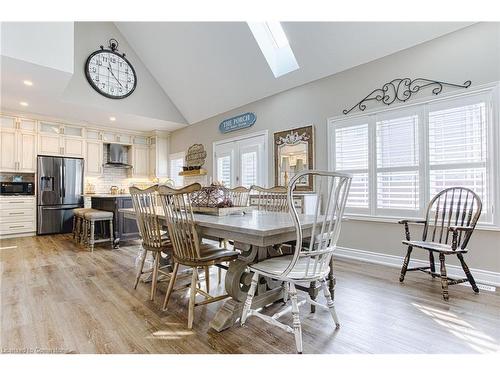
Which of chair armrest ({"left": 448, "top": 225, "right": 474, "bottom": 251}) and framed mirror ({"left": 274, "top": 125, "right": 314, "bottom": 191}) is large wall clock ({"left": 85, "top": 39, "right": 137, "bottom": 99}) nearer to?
framed mirror ({"left": 274, "top": 125, "right": 314, "bottom": 191})

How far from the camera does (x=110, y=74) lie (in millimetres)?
5570

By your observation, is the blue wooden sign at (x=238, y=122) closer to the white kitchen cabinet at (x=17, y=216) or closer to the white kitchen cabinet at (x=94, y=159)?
the white kitchen cabinet at (x=94, y=159)

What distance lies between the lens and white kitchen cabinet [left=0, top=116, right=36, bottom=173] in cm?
538

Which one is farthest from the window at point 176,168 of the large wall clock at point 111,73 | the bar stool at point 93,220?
the bar stool at point 93,220

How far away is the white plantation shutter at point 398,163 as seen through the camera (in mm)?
3160

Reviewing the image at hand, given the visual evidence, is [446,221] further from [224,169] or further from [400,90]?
[224,169]

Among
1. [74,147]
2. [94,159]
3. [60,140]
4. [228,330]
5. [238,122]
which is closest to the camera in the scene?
[228,330]

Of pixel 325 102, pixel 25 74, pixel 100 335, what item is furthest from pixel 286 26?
pixel 100 335

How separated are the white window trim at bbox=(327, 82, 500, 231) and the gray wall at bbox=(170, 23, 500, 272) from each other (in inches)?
3.4

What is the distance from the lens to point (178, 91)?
609 centimetres

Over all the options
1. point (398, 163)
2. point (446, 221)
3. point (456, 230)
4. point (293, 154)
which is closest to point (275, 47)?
point (293, 154)

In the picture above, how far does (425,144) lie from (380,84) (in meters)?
0.98

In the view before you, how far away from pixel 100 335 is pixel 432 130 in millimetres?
3701

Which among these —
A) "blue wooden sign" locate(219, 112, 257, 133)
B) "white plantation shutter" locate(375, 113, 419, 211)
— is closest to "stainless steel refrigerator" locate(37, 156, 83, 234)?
"blue wooden sign" locate(219, 112, 257, 133)
